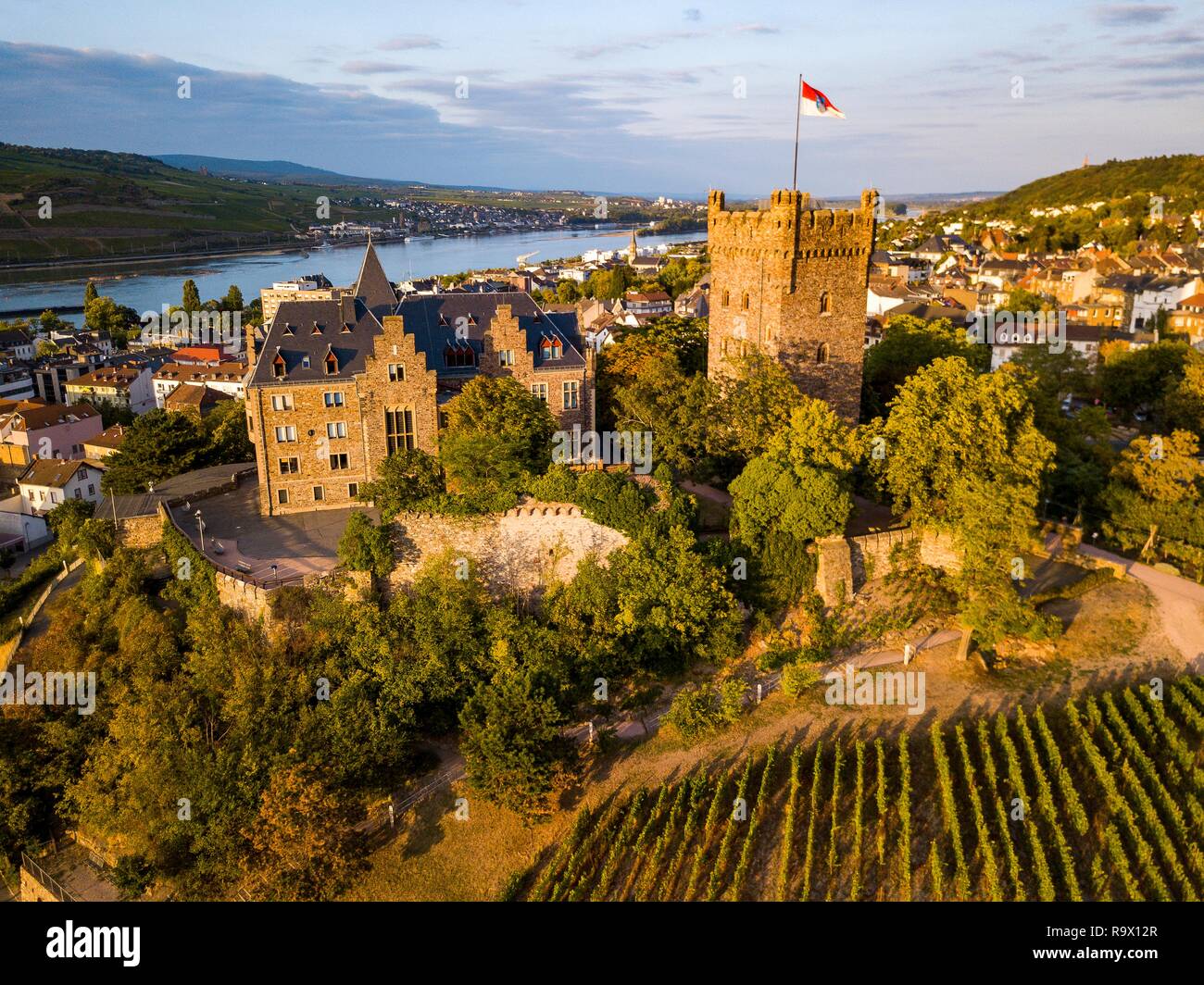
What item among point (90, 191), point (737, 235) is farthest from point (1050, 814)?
point (90, 191)

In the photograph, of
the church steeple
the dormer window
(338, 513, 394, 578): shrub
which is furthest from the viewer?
the church steeple

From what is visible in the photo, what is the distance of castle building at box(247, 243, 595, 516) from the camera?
117 ft

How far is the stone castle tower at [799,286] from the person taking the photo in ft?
117

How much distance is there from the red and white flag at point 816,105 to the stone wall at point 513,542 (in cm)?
1827

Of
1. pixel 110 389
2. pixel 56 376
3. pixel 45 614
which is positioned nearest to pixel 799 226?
pixel 45 614

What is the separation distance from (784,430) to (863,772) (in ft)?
41.0

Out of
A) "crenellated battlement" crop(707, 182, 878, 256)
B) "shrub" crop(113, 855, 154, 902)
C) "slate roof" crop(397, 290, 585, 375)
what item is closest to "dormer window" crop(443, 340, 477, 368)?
"slate roof" crop(397, 290, 585, 375)

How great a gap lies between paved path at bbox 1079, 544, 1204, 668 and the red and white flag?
762 inches

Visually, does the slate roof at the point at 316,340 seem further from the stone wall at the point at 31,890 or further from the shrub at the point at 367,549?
the stone wall at the point at 31,890

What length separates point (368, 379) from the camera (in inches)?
1398

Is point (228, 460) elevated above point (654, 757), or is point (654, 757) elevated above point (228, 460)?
point (228, 460)

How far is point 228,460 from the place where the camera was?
152ft

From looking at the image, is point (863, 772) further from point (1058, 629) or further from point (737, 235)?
point (737, 235)

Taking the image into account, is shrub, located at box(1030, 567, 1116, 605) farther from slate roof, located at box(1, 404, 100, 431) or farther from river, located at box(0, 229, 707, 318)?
river, located at box(0, 229, 707, 318)
